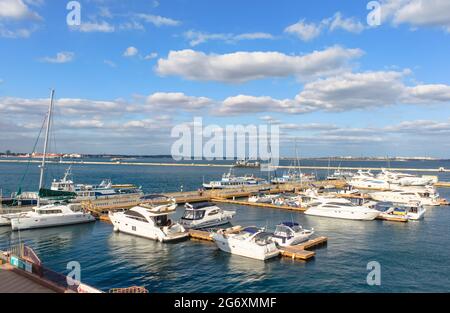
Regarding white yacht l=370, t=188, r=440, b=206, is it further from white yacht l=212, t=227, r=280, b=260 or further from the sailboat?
the sailboat

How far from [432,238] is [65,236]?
43.8m

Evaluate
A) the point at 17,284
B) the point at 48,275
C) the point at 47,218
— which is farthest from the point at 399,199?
the point at 17,284

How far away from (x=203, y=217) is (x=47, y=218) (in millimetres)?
20201

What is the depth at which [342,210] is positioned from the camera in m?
50.9

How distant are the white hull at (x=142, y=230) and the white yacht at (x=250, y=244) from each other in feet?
17.6

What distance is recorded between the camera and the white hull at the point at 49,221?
40094 mm

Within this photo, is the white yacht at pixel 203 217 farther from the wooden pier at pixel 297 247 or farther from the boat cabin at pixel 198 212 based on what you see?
the wooden pier at pixel 297 247

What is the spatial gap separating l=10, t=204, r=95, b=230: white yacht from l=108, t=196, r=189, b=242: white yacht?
717cm

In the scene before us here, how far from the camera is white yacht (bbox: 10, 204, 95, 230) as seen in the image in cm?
4028

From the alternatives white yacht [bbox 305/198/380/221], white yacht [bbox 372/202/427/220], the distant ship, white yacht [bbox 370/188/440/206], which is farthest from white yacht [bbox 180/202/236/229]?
white yacht [bbox 370/188/440/206]

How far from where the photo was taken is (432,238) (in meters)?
38.8

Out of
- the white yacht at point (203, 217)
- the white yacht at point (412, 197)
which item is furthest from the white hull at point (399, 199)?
the white yacht at point (203, 217)

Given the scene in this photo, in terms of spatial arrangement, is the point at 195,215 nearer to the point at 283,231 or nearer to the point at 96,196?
the point at 283,231
